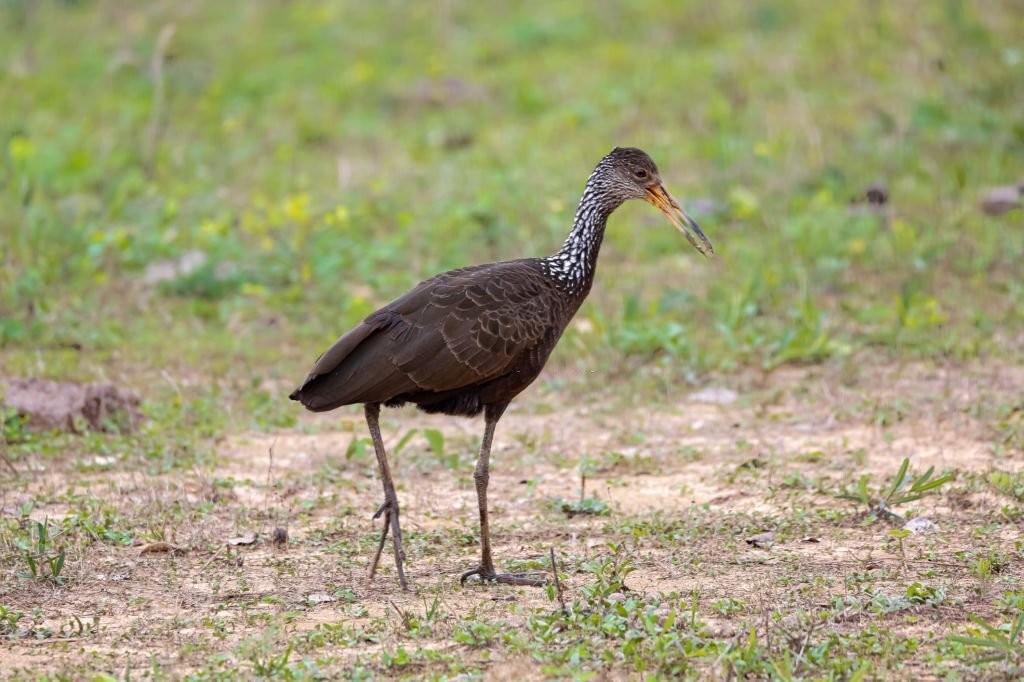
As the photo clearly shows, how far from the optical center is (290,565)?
19.3 feet

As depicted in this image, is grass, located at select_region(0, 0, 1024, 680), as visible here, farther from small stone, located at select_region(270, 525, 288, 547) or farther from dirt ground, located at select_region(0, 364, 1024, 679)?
small stone, located at select_region(270, 525, 288, 547)

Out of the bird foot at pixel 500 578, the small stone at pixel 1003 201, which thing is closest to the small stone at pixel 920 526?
the bird foot at pixel 500 578

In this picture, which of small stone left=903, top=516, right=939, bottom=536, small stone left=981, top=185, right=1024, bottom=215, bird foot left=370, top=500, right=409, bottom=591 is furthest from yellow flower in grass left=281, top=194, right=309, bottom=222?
small stone left=903, top=516, right=939, bottom=536

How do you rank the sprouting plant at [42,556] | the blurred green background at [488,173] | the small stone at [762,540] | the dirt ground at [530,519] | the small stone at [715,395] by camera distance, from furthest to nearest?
the blurred green background at [488,173]
the small stone at [715,395]
the small stone at [762,540]
the sprouting plant at [42,556]
the dirt ground at [530,519]

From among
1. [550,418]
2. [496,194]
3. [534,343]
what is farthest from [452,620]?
[496,194]

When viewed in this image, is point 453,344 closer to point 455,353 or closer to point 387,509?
point 455,353

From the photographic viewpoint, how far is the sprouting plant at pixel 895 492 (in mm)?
6180

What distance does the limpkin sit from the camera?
575 centimetres

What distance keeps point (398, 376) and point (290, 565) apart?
93 centimetres

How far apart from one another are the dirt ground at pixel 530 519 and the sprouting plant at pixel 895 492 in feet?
0.29

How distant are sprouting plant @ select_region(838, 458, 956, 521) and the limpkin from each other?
5.13ft

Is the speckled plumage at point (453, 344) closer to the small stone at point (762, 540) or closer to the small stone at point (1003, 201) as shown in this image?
the small stone at point (762, 540)

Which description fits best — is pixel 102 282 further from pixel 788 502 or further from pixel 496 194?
pixel 788 502

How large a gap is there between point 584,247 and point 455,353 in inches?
39.3
